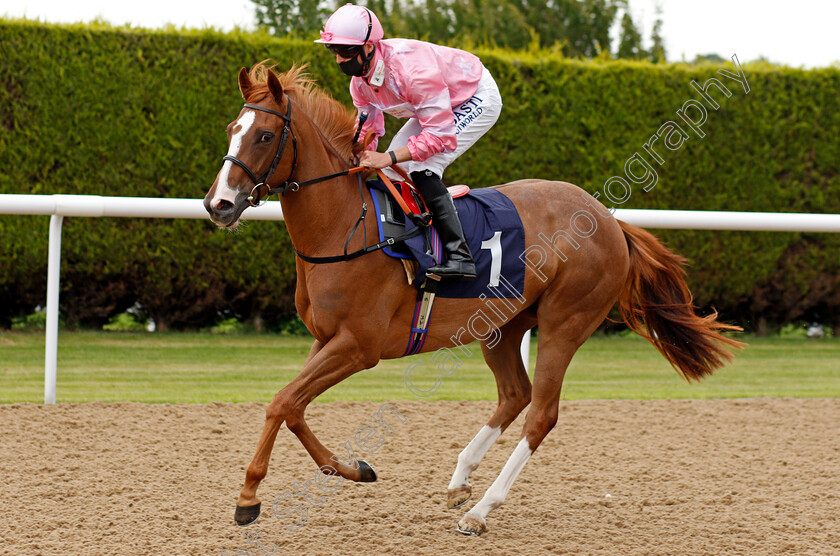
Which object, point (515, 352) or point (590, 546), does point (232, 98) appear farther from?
point (590, 546)

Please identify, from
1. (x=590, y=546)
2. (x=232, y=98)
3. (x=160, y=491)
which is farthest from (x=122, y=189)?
(x=590, y=546)

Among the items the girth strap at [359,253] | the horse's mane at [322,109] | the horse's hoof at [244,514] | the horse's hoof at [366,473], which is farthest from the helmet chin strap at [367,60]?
the horse's hoof at [244,514]

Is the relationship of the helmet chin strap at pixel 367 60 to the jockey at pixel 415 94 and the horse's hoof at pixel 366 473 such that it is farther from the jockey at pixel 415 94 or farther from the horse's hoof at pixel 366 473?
the horse's hoof at pixel 366 473

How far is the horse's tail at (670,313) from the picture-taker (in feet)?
13.5

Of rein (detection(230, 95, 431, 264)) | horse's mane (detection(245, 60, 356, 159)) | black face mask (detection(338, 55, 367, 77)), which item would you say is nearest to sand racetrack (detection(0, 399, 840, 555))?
rein (detection(230, 95, 431, 264))

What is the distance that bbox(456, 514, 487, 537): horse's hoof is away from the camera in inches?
128

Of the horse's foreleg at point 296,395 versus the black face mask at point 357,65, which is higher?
the black face mask at point 357,65

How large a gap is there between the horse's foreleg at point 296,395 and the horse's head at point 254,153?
0.60 m

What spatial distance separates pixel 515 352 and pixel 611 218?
791 millimetres

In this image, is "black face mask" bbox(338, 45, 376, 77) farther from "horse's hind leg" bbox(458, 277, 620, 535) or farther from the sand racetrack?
the sand racetrack

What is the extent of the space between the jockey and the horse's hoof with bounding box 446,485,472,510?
97cm

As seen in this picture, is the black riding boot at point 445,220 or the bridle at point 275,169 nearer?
the bridle at point 275,169

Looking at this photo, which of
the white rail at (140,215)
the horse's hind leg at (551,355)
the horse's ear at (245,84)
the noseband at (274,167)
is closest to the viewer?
the noseband at (274,167)

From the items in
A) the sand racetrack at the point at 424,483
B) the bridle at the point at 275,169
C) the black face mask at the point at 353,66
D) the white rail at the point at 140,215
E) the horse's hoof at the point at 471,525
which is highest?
the black face mask at the point at 353,66
